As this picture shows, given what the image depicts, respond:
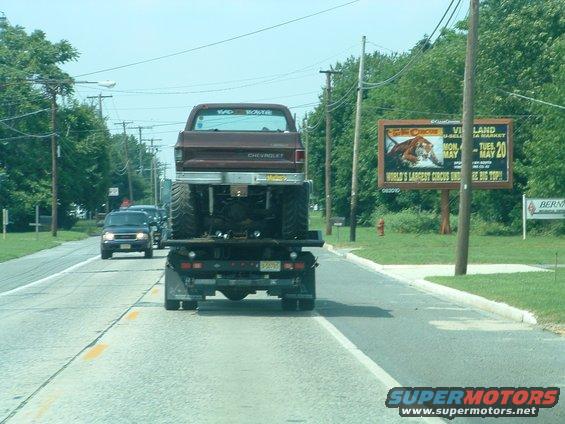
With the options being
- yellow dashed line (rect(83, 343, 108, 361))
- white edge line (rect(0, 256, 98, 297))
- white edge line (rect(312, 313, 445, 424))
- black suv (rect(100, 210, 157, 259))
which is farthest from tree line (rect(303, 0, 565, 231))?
yellow dashed line (rect(83, 343, 108, 361))

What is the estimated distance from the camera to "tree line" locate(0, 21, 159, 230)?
78938mm

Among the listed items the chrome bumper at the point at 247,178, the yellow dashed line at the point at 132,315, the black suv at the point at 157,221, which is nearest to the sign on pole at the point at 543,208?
the black suv at the point at 157,221

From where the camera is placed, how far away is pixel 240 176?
18234 millimetres

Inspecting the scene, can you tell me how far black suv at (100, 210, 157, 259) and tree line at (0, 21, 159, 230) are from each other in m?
35.7

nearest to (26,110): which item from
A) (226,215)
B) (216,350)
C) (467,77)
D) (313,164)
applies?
(313,164)

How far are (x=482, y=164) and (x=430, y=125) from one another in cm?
338

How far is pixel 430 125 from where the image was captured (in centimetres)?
5600

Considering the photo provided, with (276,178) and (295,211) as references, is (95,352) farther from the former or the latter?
(295,211)

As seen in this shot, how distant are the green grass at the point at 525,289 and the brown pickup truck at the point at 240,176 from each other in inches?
167

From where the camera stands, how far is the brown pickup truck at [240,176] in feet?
59.9

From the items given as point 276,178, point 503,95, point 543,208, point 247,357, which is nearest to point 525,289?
point 276,178

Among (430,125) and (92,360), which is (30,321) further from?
(430,125)

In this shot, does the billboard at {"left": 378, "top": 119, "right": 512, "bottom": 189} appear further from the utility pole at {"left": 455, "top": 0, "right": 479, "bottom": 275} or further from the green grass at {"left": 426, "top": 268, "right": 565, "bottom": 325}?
the utility pole at {"left": 455, "top": 0, "right": 479, "bottom": 275}

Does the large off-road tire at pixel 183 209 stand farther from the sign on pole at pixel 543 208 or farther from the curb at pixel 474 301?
the sign on pole at pixel 543 208
